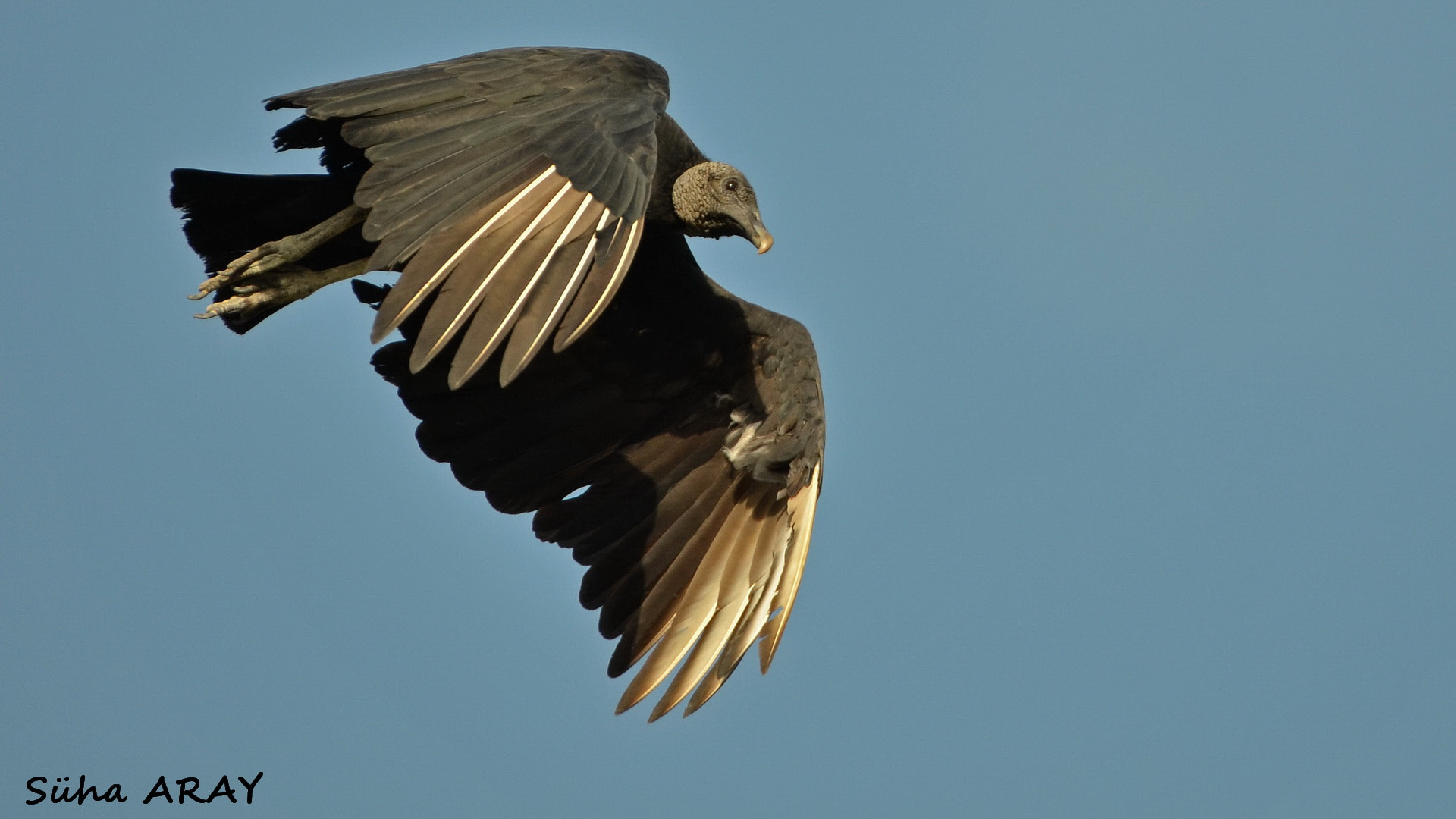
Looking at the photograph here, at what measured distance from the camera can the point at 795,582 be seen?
6.19 metres

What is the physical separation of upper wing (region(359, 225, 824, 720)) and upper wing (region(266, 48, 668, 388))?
1288 millimetres

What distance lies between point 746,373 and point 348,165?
1.73 metres

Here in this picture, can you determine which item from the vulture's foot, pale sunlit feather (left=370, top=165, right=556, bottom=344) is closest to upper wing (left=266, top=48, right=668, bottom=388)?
pale sunlit feather (left=370, top=165, right=556, bottom=344)

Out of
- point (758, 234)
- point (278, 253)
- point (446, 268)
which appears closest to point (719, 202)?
point (758, 234)

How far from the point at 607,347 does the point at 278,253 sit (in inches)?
51.9

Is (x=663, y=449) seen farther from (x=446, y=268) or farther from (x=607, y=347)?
(x=446, y=268)

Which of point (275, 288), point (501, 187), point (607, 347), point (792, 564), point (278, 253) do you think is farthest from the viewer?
point (607, 347)

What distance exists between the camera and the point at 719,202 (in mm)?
5953

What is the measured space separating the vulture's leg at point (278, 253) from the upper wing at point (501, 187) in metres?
0.76

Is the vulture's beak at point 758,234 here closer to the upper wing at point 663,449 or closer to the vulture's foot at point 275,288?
the upper wing at point 663,449

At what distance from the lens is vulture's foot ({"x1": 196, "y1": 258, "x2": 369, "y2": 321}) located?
19.1ft

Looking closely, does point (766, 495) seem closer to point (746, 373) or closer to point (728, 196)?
point (746, 373)

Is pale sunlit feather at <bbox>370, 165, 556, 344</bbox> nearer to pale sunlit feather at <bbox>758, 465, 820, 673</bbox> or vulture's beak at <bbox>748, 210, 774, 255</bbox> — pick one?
vulture's beak at <bbox>748, 210, 774, 255</bbox>

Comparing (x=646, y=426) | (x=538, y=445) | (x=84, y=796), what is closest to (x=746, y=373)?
(x=646, y=426)
